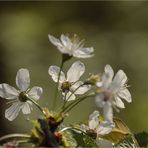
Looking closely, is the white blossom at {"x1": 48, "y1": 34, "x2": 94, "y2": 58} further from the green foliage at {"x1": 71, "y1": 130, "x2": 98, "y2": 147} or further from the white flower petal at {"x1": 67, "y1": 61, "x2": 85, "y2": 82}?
the green foliage at {"x1": 71, "y1": 130, "x2": 98, "y2": 147}

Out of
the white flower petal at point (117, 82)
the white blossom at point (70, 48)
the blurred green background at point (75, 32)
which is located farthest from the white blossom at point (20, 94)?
the blurred green background at point (75, 32)

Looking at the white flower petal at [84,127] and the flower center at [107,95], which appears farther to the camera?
the white flower petal at [84,127]

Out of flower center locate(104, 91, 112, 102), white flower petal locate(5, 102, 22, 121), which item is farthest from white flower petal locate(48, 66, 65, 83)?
flower center locate(104, 91, 112, 102)

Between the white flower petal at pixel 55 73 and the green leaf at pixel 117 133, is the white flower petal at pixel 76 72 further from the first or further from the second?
the green leaf at pixel 117 133

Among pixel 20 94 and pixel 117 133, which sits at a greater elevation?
pixel 20 94

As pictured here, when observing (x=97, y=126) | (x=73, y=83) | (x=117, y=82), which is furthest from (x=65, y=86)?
(x=117, y=82)

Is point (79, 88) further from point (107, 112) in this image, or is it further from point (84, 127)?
point (107, 112)

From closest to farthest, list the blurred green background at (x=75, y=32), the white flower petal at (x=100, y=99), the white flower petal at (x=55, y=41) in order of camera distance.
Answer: the white flower petal at (x=100, y=99) < the white flower petal at (x=55, y=41) < the blurred green background at (x=75, y=32)
